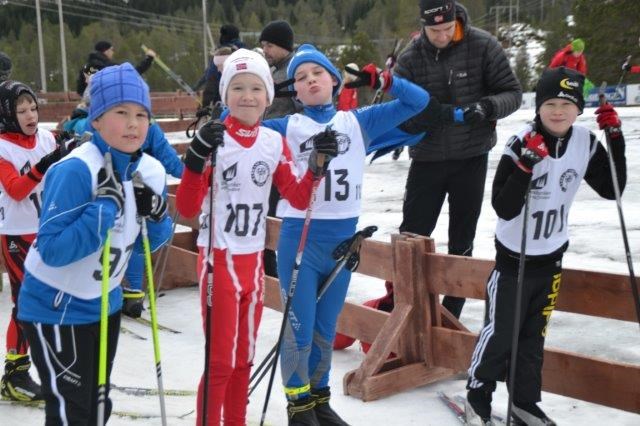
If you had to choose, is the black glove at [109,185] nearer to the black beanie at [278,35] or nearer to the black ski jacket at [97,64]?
the black beanie at [278,35]

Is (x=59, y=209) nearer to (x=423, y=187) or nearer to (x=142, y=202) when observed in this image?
(x=142, y=202)

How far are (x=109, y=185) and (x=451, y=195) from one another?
282 cm

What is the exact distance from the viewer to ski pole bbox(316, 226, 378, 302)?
159 inches

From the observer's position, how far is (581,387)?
166 inches

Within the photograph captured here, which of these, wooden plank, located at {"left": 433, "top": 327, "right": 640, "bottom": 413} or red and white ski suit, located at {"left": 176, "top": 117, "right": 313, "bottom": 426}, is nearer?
red and white ski suit, located at {"left": 176, "top": 117, "right": 313, "bottom": 426}

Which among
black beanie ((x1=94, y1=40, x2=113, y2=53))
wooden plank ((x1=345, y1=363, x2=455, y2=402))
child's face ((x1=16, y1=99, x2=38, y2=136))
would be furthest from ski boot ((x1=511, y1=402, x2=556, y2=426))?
black beanie ((x1=94, y1=40, x2=113, y2=53))

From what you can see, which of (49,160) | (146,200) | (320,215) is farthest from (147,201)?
(49,160)

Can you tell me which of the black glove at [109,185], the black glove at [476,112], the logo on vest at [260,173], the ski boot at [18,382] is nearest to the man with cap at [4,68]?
the ski boot at [18,382]

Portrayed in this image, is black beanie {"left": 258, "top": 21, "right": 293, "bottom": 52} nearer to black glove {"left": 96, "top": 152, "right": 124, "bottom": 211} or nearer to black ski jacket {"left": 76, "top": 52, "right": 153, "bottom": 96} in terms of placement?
black ski jacket {"left": 76, "top": 52, "right": 153, "bottom": 96}

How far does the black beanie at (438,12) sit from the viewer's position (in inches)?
194

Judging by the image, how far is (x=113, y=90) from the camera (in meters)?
3.16

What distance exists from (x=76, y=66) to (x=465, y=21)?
319ft

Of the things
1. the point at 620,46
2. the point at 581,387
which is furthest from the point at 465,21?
the point at 620,46

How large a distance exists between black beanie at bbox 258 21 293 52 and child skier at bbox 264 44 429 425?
242cm
